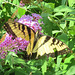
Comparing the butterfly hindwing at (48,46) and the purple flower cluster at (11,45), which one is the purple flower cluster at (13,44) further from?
the butterfly hindwing at (48,46)

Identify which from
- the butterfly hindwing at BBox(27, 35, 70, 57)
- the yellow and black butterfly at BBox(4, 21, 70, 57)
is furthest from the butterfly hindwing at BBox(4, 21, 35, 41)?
the butterfly hindwing at BBox(27, 35, 70, 57)

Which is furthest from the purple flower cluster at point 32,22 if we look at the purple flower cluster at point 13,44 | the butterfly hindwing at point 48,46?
the butterfly hindwing at point 48,46

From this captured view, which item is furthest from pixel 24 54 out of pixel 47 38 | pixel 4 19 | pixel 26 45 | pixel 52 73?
pixel 4 19

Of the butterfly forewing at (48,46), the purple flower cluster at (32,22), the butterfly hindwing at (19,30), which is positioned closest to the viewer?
the butterfly forewing at (48,46)

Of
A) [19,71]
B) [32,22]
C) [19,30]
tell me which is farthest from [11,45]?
[32,22]

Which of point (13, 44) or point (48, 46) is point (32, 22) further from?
point (48, 46)

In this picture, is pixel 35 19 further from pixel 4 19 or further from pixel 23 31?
pixel 4 19
